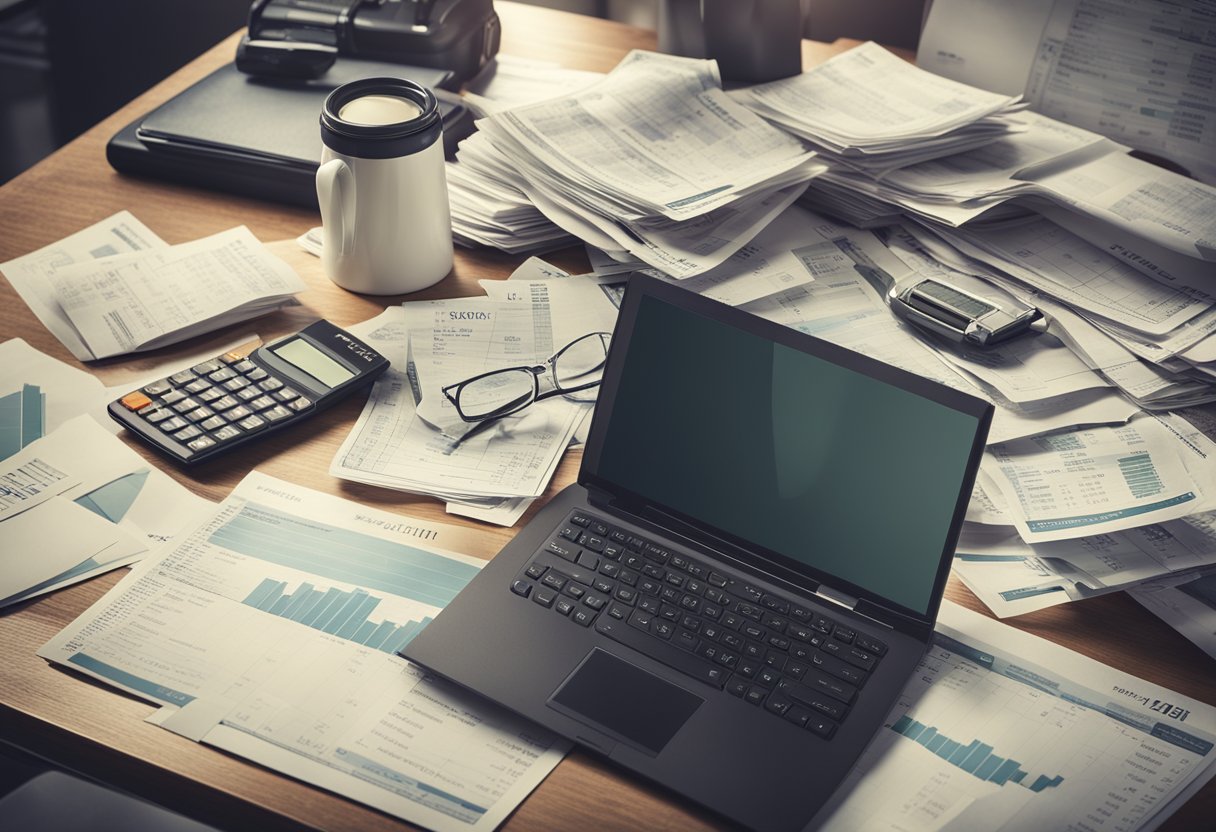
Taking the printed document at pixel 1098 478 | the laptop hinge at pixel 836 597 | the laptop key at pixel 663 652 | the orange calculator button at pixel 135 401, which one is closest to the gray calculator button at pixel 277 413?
the orange calculator button at pixel 135 401

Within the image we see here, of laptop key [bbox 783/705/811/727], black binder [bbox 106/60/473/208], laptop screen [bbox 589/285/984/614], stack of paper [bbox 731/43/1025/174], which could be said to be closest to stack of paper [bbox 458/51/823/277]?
stack of paper [bbox 731/43/1025/174]

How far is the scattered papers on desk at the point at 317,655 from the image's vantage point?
68 cm

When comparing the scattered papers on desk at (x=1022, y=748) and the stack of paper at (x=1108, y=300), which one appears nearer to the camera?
the scattered papers on desk at (x=1022, y=748)

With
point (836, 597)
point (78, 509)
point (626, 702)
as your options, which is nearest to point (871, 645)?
point (836, 597)

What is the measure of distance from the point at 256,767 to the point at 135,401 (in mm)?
385

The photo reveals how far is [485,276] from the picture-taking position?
1144 millimetres

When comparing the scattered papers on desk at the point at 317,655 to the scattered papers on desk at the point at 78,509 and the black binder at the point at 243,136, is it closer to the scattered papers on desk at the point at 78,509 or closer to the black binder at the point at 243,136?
the scattered papers on desk at the point at 78,509

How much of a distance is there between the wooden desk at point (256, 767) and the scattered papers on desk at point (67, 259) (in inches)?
0.5

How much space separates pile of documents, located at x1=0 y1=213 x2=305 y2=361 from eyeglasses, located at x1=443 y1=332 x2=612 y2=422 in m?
0.23

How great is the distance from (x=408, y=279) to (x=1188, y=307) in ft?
2.46

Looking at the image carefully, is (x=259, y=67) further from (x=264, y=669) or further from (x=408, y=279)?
(x=264, y=669)

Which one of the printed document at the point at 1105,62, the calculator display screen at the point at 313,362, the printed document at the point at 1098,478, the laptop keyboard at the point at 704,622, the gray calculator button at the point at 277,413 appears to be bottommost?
the gray calculator button at the point at 277,413

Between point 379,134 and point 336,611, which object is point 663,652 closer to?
point 336,611

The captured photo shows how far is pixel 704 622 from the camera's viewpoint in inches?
30.0
